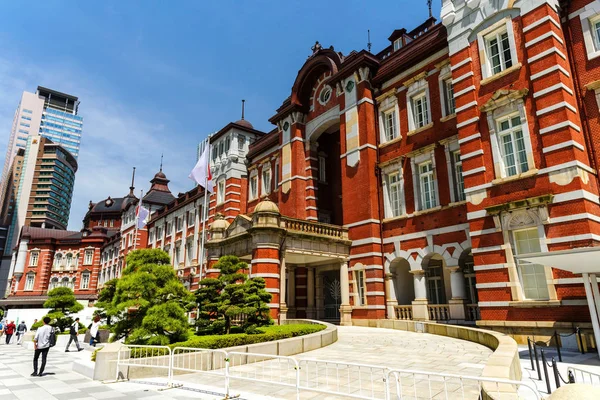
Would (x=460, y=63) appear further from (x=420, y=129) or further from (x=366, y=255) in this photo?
(x=366, y=255)

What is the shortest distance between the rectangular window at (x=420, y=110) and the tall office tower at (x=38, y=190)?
9702cm

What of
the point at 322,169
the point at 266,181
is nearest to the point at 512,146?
the point at 322,169

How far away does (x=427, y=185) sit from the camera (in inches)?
736

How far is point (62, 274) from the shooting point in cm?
5756

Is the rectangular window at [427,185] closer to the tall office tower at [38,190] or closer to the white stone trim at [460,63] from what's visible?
the white stone trim at [460,63]

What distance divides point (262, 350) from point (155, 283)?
403 cm

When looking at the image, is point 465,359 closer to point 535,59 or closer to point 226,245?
point 535,59

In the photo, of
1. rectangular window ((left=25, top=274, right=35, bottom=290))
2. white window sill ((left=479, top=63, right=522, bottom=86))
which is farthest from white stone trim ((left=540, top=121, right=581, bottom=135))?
rectangular window ((left=25, top=274, right=35, bottom=290))

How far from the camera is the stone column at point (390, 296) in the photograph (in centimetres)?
1866

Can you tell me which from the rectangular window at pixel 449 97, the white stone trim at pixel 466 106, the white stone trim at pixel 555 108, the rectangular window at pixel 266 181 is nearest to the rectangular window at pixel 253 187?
the rectangular window at pixel 266 181

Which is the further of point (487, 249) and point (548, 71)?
point (487, 249)

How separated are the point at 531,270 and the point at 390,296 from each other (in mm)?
7113

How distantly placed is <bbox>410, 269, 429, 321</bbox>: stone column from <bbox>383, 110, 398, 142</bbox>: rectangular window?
721cm

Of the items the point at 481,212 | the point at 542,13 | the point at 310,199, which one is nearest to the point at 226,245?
the point at 310,199
